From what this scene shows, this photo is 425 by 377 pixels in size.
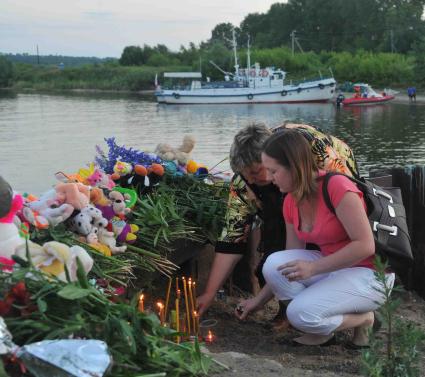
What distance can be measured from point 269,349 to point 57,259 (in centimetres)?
141

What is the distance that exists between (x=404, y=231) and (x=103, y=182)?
1.75 meters

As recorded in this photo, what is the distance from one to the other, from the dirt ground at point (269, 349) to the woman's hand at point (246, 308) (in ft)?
0.23

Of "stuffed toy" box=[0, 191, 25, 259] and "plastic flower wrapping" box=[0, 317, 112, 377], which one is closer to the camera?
"plastic flower wrapping" box=[0, 317, 112, 377]

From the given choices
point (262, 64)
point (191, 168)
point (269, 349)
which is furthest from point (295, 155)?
point (262, 64)

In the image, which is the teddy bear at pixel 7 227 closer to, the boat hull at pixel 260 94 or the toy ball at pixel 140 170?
the toy ball at pixel 140 170

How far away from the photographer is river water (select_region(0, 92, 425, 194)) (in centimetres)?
1764

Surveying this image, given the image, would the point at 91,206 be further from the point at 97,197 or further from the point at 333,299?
the point at 333,299

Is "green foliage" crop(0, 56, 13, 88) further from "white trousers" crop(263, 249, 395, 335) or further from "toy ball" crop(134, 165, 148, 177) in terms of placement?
"white trousers" crop(263, 249, 395, 335)

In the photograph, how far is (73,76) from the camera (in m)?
81.3

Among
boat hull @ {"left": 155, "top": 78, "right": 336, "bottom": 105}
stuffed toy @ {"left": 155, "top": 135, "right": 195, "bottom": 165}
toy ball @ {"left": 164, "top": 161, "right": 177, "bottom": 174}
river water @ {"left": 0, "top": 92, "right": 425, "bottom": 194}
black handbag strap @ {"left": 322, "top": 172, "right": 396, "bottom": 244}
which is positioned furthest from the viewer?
boat hull @ {"left": 155, "top": 78, "right": 336, "bottom": 105}

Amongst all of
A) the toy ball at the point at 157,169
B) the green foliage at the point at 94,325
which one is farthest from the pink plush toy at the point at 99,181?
the green foliage at the point at 94,325

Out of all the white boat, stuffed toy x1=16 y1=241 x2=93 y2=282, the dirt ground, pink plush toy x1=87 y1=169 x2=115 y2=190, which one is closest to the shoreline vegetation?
the white boat

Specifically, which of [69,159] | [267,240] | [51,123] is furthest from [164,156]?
[51,123]

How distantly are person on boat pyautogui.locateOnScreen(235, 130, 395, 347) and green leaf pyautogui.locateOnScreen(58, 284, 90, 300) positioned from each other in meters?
1.27
